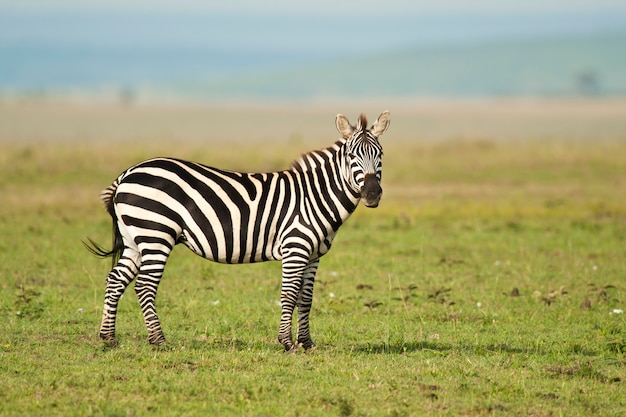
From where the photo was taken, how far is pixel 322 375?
7.91 m

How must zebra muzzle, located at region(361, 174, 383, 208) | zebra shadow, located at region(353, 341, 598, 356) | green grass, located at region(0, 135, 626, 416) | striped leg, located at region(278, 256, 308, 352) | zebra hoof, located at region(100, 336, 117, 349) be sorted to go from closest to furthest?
1. green grass, located at region(0, 135, 626, 416)
2. zebra muzzle, located at region(361, 174, 383, 208)
3. striped leg, located at region(278, 256, 308, 352)
4. zebra hoof, located at region(100, 336, 117, 349)
5. zebra shadow, located at region(353, 341, 598, 356)

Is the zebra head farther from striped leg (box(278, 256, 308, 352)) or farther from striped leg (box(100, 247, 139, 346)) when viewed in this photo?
striped leg (box(100, 247, 139, 346))

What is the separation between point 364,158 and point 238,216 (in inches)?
54.9

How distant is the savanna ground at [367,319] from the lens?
7.29 m

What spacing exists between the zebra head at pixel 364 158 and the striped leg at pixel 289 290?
0.93 meters

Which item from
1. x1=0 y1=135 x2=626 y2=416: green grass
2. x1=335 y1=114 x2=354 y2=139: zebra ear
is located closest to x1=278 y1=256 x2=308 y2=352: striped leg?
x1=0 y1=135 x2=626 y2=416: green grass

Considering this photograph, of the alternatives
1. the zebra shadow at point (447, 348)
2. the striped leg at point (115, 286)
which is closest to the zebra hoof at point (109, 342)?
the striped leg at point (115, 286)

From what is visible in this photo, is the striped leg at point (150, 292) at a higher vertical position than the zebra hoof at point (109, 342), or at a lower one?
higher

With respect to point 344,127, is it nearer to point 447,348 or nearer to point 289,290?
point 289,290

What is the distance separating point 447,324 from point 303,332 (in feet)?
7.02

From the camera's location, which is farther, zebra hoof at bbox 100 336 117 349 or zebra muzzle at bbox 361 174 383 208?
zebra hoof at bbox 100 336 117 349

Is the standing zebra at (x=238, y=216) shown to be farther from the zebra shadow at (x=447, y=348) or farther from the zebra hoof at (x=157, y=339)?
the zebra shadow at (x=447, y=348)

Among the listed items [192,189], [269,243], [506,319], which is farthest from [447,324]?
[192,189]

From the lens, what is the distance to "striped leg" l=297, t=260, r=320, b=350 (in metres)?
9.03
